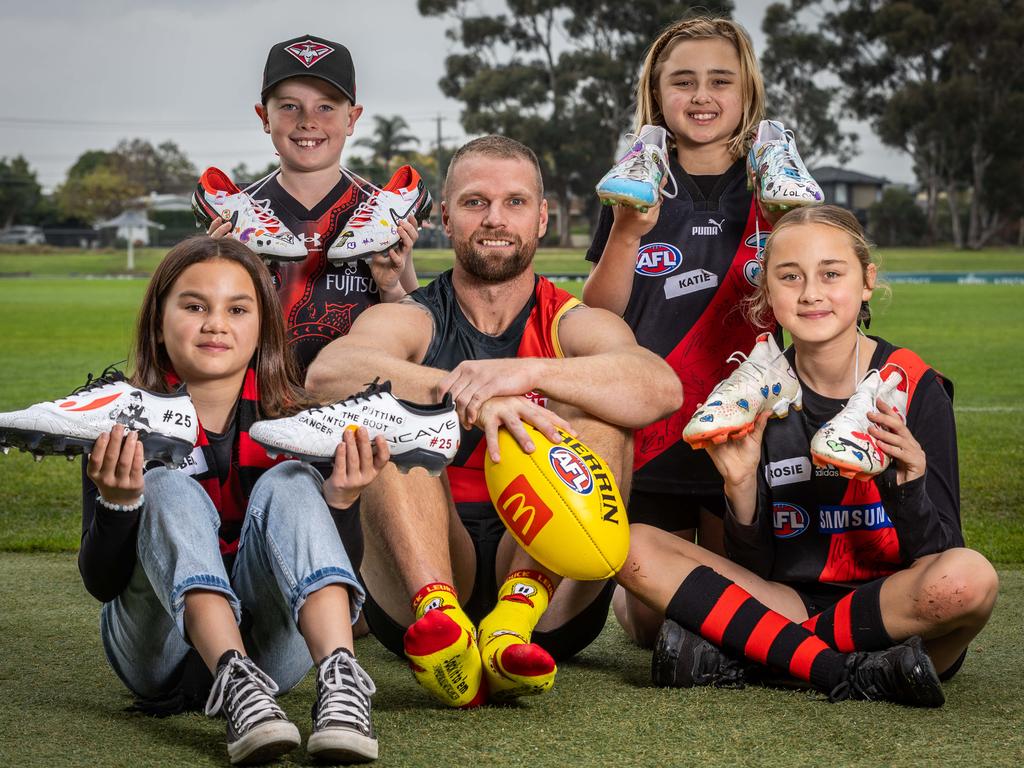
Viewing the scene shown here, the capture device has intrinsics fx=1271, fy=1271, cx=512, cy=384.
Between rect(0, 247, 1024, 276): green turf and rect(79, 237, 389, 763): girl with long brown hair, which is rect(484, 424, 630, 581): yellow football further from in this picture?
rect(0, 247, 1024, 276): green turf

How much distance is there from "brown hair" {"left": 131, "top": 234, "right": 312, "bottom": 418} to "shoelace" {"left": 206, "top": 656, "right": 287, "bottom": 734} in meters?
0.77

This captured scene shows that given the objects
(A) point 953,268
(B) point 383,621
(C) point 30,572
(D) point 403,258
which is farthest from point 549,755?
(A) point 953,268

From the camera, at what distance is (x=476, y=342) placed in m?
3.94

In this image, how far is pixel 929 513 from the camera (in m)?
3.33

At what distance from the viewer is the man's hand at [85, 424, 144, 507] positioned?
2.80 meters

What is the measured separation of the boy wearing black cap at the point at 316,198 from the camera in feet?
15.0

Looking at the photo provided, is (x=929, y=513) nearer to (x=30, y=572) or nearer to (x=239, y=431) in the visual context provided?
(x=239, y=431)

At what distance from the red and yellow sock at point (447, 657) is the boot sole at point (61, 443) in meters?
0.72

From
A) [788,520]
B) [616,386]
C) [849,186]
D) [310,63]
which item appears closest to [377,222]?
[310,63]

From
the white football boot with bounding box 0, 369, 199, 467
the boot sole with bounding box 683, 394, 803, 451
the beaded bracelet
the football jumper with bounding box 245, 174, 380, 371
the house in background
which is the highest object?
the house in background

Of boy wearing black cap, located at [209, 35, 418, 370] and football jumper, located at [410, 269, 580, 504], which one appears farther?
boy wearing black cap, located at [209, 35, 418, 370]

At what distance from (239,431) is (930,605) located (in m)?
1.85

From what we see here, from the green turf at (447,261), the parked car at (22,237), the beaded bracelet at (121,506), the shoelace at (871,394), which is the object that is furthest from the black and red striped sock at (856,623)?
the parked car at (22,237)

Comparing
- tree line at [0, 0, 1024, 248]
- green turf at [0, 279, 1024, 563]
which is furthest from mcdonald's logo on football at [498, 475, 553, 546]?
tree line at [0, 0, 1024, 248]
